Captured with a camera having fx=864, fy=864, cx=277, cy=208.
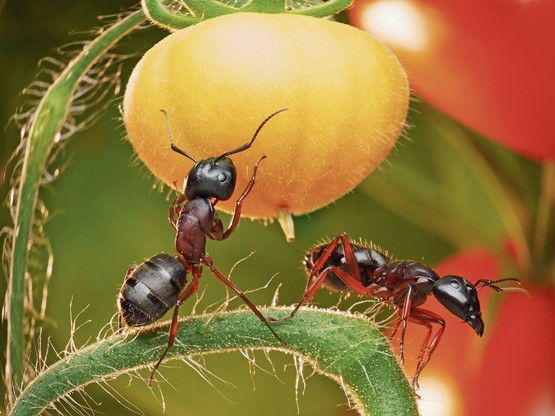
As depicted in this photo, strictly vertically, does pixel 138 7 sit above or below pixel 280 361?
above

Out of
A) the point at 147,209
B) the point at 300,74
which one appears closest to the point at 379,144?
the point at 300,74

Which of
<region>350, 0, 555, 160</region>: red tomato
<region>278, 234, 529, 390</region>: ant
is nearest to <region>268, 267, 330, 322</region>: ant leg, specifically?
<region>278, 234, 529, 390</region>: ant

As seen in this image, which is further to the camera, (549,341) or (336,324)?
(549,341)

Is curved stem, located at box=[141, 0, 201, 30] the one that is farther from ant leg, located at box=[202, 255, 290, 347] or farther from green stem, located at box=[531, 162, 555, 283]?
green stem, located at box=[531, 162, 555, 283]

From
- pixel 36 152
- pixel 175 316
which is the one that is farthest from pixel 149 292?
pixel 36 152

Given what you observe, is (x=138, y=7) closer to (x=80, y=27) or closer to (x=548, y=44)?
(x=80, y=27)

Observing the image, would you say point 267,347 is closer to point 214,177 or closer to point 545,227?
point 214,177

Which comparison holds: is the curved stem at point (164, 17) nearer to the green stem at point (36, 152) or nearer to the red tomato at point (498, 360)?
the green stem at point (36, 152)
